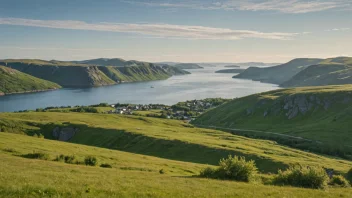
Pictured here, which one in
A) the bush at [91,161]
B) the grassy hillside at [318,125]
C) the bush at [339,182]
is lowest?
the grassy hillside at [318,125]

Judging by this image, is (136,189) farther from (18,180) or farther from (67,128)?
(67,128)

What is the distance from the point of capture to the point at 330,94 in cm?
19600

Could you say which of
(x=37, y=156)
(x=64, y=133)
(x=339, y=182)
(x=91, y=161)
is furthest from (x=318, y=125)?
(x=37, y=156)

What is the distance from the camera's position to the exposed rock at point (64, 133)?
125 meters

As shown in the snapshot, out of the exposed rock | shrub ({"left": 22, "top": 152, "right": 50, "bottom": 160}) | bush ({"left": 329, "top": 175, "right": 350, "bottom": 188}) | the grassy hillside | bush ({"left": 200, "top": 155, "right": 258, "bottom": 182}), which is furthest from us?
the grassy hillside

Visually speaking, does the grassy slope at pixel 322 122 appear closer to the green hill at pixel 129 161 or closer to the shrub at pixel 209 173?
the green hill at pixel 129 161

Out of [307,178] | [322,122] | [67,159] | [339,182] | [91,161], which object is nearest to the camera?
[307,178]

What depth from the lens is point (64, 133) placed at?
128 m

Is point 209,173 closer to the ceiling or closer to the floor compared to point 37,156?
closer to the floor

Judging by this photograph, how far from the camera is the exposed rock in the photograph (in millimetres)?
125438

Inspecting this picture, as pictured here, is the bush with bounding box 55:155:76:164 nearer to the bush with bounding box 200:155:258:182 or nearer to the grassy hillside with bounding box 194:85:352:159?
the bush with bounding box 200:155:258:182

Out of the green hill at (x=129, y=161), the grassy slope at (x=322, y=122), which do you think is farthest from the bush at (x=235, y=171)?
the grassy slope at (x=322, y=122)

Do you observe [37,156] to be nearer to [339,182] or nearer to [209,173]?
[209,173]

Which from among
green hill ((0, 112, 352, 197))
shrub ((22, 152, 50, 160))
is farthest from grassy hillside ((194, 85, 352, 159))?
shrub ((22, 152, 50, 160))
